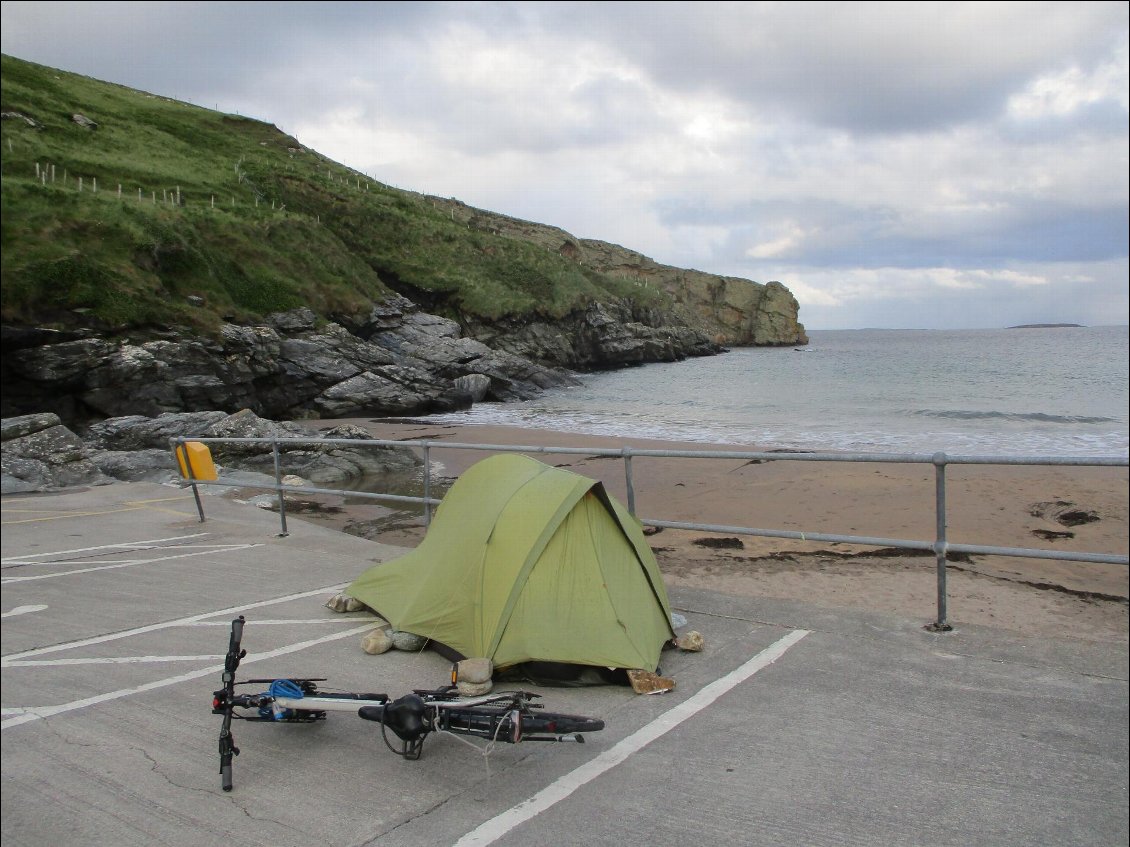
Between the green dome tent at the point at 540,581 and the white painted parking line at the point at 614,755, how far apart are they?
1.32 ft

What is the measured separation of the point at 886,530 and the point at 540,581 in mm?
7713

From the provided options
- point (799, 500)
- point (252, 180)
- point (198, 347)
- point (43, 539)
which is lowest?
point (799, 500)

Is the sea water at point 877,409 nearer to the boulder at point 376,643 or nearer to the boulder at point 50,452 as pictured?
the boulder at point 376,643

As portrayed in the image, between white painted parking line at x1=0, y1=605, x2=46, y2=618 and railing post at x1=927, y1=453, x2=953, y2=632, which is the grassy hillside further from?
railing post at x1=927, y1=453, x2=953, y2=632

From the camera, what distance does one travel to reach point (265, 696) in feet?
11.2

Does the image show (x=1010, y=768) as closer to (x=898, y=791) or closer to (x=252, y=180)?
(x=898, y=791)

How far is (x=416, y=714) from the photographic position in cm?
322

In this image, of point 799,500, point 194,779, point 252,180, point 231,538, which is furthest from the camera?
point 252,180

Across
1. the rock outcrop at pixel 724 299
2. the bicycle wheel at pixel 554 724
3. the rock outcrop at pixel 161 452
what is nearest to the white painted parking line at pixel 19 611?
the bicycle wheel at pixel 554 724

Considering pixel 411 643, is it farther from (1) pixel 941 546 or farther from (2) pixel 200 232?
(2) pixel 200 232

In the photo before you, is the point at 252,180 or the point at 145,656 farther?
the point at 252,180

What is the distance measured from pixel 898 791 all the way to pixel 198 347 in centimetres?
2707

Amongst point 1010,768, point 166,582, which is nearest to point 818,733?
point 1010,768

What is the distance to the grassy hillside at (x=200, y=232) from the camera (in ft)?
13.3
